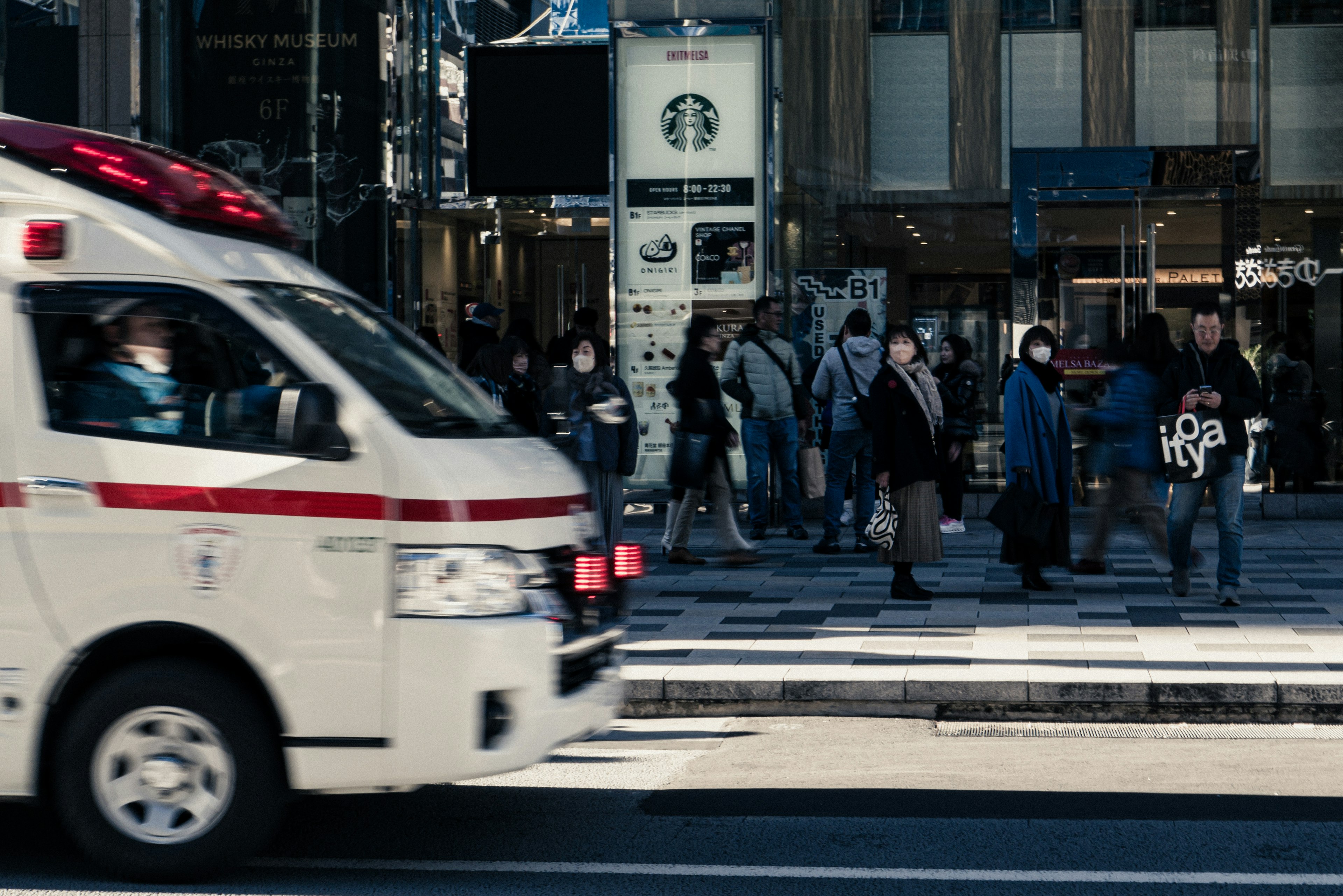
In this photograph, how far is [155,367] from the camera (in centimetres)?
521

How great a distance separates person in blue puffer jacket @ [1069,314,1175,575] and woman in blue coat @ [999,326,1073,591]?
0.29m

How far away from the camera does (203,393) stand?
16.9ft

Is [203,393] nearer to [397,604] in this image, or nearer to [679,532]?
[397,604]

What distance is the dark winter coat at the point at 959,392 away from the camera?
13.5m

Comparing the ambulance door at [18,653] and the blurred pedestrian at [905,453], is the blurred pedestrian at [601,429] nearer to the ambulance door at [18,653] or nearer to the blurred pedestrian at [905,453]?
the blurred pedestrian at [905,453]

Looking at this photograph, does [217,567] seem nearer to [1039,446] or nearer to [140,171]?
[140,171]

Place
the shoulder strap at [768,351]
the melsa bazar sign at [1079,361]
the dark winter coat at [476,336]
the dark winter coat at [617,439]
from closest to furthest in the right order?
the dark winter coat at [617,439], the shoulder strap at [768,351], the dark winter coat at [476,336], the melsa bazar sign at [1079,361]

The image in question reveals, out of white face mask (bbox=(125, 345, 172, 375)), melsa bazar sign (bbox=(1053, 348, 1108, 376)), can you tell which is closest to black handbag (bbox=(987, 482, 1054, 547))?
melsa bazar sign (bbox=(1053, 348, 1108, 376))

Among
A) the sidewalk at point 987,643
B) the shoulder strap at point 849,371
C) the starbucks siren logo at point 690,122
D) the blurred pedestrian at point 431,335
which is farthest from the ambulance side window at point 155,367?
the blurred pedestrian at point 431,335

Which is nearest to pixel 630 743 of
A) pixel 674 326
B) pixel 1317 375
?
pixel 674 326

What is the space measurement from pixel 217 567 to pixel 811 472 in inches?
342

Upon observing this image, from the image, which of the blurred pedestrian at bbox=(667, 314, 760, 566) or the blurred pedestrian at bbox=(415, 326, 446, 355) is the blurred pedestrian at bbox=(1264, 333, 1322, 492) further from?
the blurred pedestrian at bbox=(415, 326, 446, 355)

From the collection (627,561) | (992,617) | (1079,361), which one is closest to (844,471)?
(992,617)

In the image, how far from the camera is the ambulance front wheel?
194 inches
